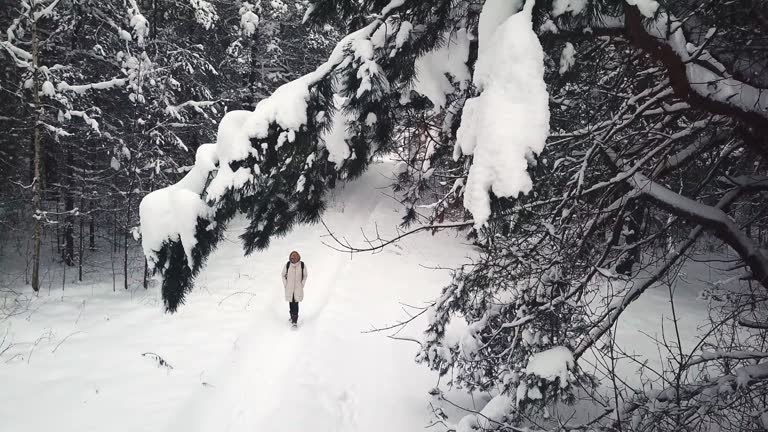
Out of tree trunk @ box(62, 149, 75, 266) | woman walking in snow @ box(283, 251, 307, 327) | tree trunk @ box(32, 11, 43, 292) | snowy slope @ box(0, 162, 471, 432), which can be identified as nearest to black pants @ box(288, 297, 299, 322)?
woman walking in snow @ box(283, 251, 307, 327)

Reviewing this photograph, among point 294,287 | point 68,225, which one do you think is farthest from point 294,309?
point 68,225

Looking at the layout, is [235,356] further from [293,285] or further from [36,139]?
[36,139]

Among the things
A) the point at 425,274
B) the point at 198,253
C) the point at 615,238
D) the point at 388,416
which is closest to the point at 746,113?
the point at 615,238

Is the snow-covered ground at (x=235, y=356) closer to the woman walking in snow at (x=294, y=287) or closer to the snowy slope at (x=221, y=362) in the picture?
the snowy slope at (x=221, y=362)

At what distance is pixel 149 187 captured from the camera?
10.9 m

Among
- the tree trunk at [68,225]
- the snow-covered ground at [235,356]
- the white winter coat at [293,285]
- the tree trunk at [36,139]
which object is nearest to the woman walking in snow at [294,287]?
the white winter coat at [293,285]

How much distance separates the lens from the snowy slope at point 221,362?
17.1ft

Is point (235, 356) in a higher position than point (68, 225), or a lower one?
lower

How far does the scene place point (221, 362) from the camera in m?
6.58

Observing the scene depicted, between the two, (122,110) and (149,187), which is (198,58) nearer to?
(122,110)

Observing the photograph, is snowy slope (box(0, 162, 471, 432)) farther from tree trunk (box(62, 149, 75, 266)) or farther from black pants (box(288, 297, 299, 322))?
tree trunk (box(62, 149, 75, 266))

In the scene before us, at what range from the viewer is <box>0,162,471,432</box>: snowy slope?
5.21m

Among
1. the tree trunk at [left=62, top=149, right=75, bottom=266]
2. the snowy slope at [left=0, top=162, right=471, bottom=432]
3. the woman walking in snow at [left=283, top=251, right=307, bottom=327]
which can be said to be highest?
the tree trunk at [left=62, top=149, right=75, bottom=266]

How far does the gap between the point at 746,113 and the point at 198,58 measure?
13.6 m
